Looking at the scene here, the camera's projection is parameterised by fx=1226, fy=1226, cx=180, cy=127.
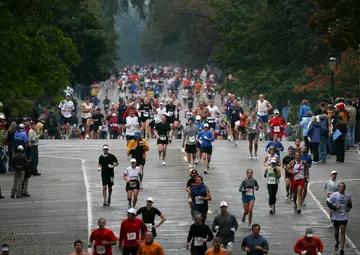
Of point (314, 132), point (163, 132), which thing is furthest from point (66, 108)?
point (314, 132)

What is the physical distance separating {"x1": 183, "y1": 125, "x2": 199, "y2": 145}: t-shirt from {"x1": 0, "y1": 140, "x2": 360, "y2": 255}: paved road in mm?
1074

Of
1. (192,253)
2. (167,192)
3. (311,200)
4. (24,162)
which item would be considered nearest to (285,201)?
(311,200)

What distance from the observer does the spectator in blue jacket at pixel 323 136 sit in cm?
4172

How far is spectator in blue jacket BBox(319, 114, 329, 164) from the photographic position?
1642 inches

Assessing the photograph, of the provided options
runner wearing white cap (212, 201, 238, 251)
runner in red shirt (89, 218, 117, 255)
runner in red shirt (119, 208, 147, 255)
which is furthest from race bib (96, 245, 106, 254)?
runner wearing white cap (212, 201, 238, 251)

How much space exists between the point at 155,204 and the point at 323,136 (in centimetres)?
997

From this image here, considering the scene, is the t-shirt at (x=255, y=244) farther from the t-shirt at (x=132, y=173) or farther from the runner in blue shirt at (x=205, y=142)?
the runner in blue shirt at (x=205, y=142)

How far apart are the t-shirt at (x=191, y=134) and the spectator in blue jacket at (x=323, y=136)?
4930mm

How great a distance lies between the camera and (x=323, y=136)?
41.6m

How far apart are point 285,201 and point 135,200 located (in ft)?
16.3

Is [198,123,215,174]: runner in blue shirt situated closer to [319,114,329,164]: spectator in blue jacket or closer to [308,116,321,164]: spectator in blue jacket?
[308,116,321,164]: spectator in blue jacket

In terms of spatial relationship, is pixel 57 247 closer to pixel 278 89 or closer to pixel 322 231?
pixel 322 231

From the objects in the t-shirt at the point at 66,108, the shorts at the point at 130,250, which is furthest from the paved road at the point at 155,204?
the t-shirt at the point at 66,108

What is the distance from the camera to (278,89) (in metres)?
77.4
